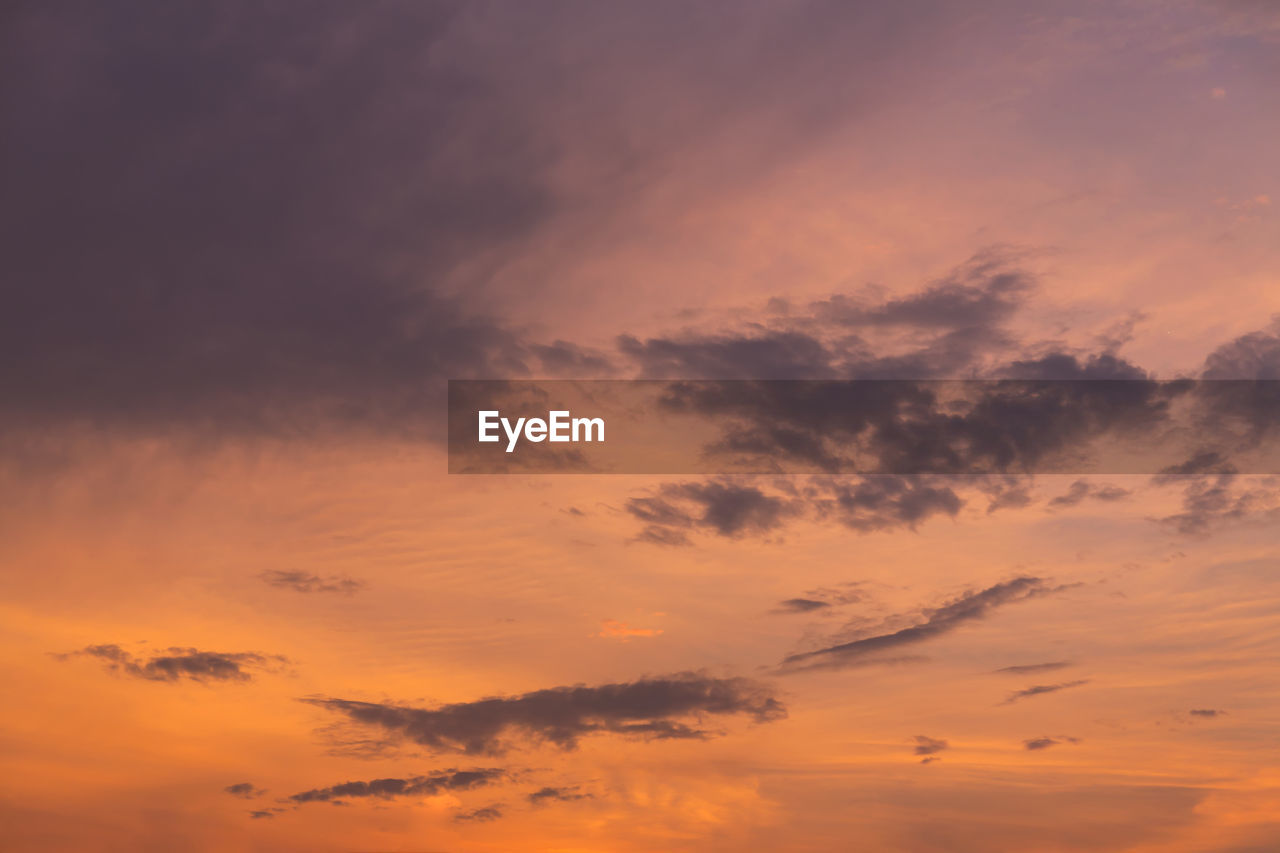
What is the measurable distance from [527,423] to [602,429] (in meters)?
4.62

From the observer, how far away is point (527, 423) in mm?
40906

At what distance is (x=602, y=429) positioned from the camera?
134ft
